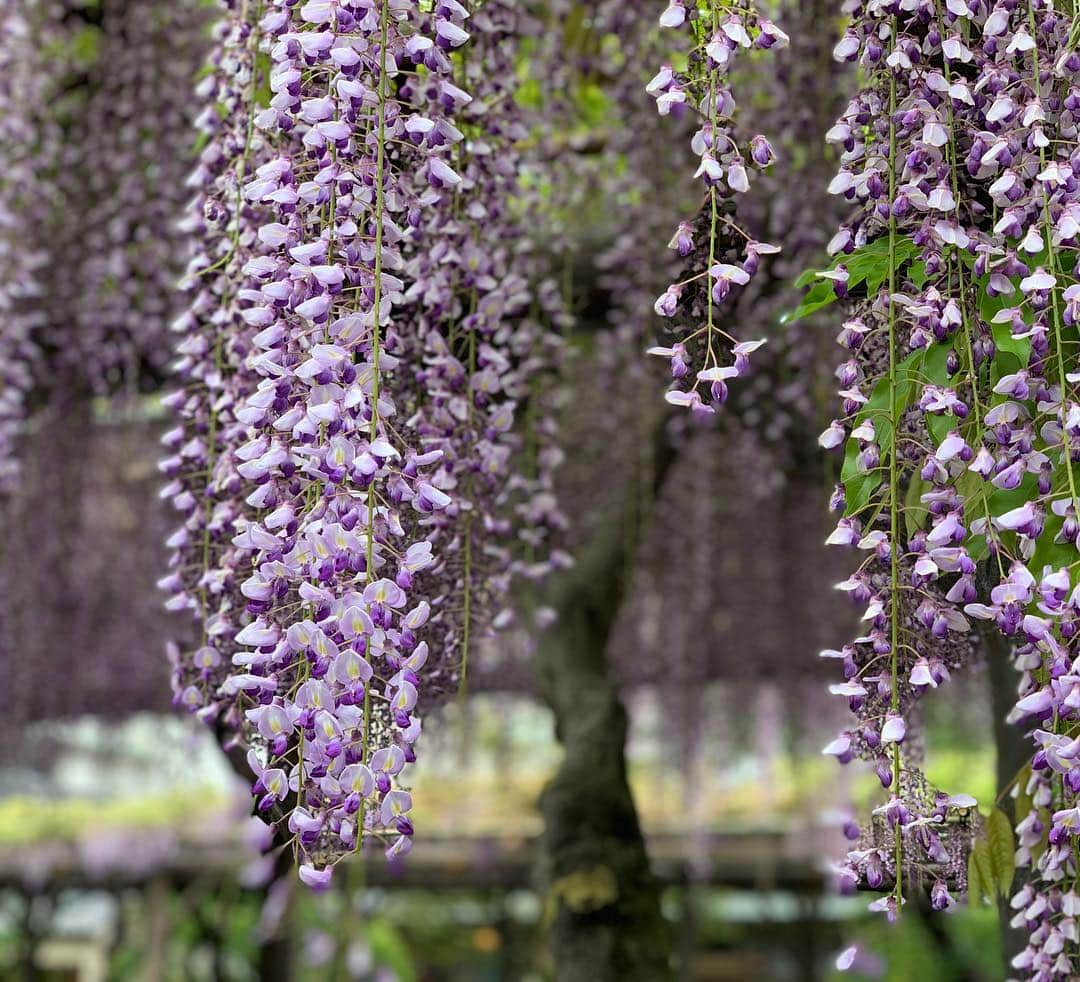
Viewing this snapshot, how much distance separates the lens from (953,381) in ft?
5.65

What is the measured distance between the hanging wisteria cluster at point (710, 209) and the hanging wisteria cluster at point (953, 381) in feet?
0.43

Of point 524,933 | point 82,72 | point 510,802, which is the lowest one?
point 524,933

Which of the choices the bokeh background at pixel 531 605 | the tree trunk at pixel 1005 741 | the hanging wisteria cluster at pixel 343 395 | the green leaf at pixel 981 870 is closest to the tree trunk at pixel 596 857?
the bokeh background at pixel 531 605

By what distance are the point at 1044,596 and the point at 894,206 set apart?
0.50 metres

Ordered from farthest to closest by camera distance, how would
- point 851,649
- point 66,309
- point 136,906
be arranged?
point 136,906 < point 66,309 < point 851,649

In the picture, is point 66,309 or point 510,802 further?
point 510,802

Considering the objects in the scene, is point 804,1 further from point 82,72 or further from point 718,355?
point 82,72

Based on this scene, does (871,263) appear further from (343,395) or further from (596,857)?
(596,857)

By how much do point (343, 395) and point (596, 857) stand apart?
174cm

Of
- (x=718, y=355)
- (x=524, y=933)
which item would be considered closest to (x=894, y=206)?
(x=718, y=355)

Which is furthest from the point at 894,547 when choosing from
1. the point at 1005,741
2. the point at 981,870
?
the point at 1005,741

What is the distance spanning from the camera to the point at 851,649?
65.6 inches

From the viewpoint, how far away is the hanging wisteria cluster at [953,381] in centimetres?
163

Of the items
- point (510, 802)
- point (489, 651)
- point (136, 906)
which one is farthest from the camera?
point (136, 906)
